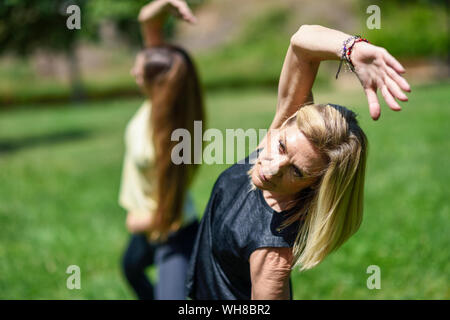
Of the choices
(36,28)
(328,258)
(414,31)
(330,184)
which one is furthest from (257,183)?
(414,31)

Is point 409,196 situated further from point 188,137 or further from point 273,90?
point 273,90

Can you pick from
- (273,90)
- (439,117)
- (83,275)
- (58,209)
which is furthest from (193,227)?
(273,90)

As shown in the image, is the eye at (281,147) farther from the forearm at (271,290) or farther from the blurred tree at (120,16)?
the blurred tree at (120,16)

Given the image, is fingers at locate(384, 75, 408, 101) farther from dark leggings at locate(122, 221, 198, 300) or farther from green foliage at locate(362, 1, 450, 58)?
green foliage at locate(362, 1, 450, 58)

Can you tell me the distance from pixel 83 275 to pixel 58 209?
2128 millimetres

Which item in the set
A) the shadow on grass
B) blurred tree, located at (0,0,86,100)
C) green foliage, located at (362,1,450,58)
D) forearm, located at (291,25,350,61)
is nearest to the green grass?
the shadow on grass

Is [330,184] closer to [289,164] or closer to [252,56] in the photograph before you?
[289,164]

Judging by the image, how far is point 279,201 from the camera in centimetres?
190

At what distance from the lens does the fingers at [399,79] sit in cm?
140

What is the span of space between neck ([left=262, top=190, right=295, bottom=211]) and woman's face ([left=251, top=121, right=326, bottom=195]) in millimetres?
69

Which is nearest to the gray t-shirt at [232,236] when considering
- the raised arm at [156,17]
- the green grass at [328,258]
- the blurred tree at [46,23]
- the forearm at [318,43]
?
the forearm at [318,43]

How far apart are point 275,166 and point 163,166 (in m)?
1.24

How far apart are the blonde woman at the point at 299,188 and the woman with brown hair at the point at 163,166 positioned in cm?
92

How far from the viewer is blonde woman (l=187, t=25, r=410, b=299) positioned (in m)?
1.71
